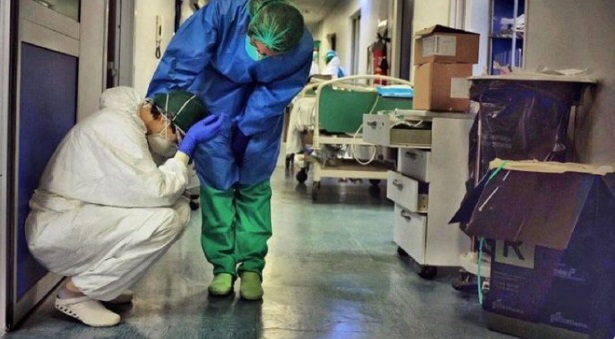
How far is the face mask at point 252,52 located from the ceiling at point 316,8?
9081 mm

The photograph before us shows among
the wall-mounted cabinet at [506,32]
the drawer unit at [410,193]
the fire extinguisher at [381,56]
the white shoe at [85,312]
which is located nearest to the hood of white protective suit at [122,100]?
the white shoe at [85,312]

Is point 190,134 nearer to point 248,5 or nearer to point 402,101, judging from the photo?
point 248,5

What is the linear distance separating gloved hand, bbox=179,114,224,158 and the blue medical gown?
183mm

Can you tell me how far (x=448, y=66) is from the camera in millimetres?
3053

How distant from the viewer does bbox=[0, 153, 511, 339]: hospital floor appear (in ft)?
7.05

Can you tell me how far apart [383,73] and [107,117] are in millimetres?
5322

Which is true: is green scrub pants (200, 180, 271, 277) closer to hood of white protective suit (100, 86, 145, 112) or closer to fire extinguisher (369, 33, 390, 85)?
hood of white protective suit (100, 86, 145, 112)

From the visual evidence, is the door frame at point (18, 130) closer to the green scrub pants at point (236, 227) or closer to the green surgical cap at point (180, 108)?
the green surgical cap at point (180, 108)

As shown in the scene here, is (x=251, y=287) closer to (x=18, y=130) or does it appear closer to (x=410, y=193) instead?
(x=410, y=193)

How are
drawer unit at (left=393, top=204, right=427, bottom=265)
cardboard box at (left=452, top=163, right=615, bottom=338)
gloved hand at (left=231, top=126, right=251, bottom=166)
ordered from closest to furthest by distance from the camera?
cardboard box at (left=452, top=163, right=615, bottom=338) → gloved hand at (left=231, top=126, right=251, bottom=166) → drawer unit at (left=393, top=204, right=427, bottom=265)

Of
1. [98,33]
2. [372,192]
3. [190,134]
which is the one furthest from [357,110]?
[190,134]

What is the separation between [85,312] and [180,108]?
0.68 metres

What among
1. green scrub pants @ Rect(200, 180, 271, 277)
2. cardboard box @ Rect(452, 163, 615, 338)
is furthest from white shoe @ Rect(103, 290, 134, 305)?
cardboard box @ Rect(452, 163, 615, 338)

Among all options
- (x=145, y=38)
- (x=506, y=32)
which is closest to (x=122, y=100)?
(x=145, y=38)
